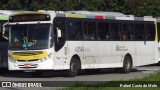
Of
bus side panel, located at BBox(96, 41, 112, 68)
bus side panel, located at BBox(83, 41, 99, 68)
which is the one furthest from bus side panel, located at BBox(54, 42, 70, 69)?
bus side panel, located at BBox(96, 41, 112, 68)

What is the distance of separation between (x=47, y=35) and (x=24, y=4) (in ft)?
79.4

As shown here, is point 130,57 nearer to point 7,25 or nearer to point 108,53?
point 108,53

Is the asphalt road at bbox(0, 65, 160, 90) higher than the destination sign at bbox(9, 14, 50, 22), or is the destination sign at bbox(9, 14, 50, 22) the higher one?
the destination sign at bbox(9, 14, 50, 22)

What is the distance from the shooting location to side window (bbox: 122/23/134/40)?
29344 mm

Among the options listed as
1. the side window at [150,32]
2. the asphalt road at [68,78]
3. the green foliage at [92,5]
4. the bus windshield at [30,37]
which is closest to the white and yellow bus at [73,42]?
the bus windshield at [30,37]

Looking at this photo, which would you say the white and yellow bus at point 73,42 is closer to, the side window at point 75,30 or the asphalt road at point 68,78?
the side window at point 75,30

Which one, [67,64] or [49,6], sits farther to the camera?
[49,6]

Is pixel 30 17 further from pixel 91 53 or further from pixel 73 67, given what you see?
pixel 91 53

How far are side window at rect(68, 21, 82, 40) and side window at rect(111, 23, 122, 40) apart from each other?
287 cm

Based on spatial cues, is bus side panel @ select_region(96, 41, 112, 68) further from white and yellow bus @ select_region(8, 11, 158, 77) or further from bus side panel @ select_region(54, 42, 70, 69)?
bus side panel @ select_region(54, 42, 70, 69)

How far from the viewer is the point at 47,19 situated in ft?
79.7

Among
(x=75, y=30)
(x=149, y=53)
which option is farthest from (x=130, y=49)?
(x=75, y=30)

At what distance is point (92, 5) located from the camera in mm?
48062

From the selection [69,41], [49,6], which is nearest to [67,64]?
[69,41]
